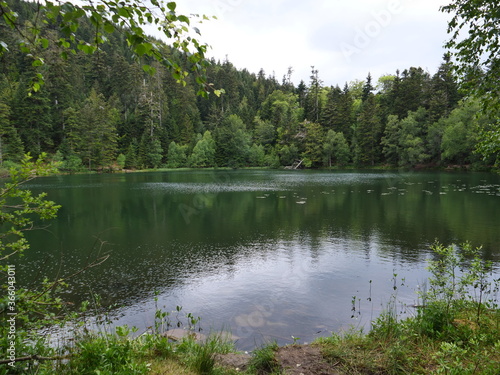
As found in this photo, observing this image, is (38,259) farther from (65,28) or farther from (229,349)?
(65,28)

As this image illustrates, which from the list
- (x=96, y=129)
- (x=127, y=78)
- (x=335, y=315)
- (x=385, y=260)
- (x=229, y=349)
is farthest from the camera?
(x=127, y=78)

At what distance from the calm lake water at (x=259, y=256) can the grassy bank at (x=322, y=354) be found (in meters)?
1.18

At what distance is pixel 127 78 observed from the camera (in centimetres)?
9881

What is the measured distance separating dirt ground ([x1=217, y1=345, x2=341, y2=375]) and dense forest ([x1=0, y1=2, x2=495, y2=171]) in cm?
5986

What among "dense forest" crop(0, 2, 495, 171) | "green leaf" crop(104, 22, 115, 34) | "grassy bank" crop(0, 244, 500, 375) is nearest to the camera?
"green leaf" crop(104, 22, 115, 34)

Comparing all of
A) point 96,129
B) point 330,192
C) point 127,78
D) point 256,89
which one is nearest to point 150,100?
point 127,78

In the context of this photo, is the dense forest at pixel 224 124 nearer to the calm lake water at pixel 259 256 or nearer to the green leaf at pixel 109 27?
the calm lake water at pixel 259 256

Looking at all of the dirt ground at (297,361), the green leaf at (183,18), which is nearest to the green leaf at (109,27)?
the green leaf at (183,18)

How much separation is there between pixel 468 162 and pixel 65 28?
247 feet

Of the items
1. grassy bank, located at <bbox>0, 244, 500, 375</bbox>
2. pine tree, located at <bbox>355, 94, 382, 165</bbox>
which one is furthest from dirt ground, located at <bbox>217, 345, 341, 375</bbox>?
pine tree, located at <bbox>355, 94, 382, 165</bbox>

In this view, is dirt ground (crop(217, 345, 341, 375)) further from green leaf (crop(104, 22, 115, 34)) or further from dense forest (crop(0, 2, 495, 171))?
dense forest (crop(0, 2, 495, 171))

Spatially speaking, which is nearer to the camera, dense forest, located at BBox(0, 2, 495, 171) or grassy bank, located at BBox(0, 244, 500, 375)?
grassy bank, located at BBox(0, 244, 500, 375)

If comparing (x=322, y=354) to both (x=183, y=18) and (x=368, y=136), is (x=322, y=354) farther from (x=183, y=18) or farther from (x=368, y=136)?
(x=368, y=136)

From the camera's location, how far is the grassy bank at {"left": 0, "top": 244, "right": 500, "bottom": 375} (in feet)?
11.7
